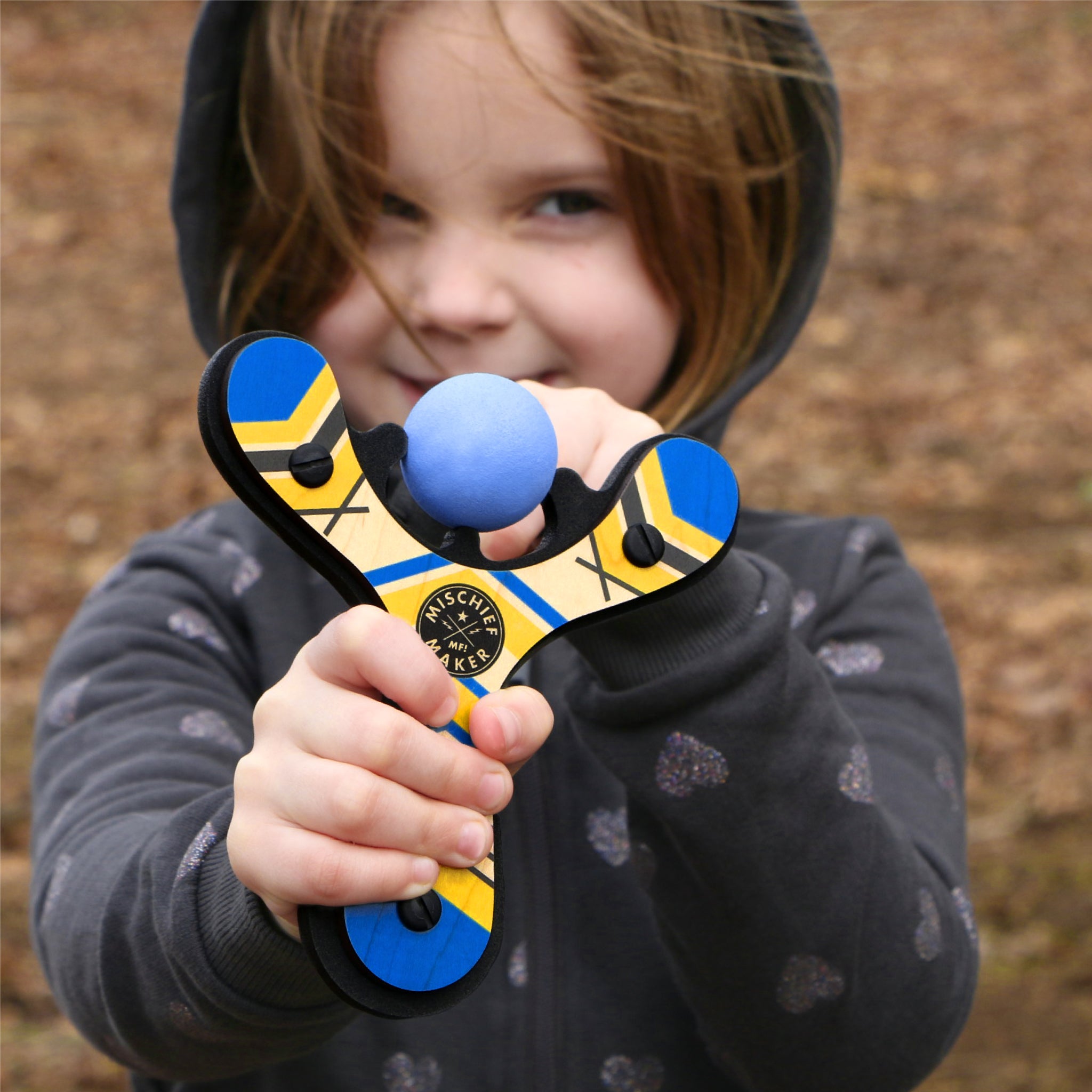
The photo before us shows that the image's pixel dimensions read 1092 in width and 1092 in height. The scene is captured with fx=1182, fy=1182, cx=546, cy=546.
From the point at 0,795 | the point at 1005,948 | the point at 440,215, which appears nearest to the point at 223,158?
the point at 440,215

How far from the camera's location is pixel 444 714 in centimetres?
48

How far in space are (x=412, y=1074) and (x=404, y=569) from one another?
1.65ft

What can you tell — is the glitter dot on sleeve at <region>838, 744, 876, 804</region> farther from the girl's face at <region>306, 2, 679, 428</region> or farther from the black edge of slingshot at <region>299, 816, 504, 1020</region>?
the girl's face at <region>306, 2, 679, 428</region>

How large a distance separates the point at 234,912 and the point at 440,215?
1.81 ft

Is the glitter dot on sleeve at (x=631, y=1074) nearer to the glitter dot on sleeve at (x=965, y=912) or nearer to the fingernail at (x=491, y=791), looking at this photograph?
the glitter dot on sleeve at (x=965, y=912)

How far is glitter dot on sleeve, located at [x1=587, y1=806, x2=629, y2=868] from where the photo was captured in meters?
0.88

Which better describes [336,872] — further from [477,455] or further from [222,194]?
[222,194]

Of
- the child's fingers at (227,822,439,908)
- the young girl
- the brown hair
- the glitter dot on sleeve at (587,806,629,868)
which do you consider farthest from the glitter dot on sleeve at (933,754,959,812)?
the child's fingers at (227,822,439,908)

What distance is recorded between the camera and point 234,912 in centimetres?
59

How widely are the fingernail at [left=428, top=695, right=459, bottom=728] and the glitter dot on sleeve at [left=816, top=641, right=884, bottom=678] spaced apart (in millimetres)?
544

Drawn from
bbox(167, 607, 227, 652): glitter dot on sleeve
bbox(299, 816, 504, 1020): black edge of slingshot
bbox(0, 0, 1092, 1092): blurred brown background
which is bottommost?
bbox(0, 0, 1092, 1092): blurred brown background

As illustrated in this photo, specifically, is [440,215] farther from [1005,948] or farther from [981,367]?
[981,367]

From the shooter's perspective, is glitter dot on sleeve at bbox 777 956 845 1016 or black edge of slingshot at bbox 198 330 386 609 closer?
black edge of slingshot at bbox 198 330 386 609

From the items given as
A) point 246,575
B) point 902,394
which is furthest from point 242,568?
point 902,394
